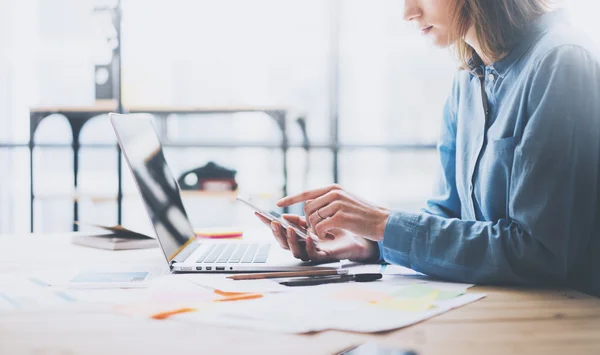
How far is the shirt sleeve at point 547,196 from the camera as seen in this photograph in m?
0.85

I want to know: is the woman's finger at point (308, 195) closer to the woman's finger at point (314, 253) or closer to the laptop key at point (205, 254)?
the woman's finger at point (314, 253)

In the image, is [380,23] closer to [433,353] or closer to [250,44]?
[250,44]

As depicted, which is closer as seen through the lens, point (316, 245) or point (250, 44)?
point (316, 245)

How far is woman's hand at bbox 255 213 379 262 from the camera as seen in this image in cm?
106

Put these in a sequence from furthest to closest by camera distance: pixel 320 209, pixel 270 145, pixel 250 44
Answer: pixel 250 44 < pixel 270 145 < pixel 320 209

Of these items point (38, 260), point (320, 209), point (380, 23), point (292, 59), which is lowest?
point (38, 260)

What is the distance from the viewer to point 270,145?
350cm

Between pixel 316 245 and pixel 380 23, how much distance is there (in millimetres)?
3300

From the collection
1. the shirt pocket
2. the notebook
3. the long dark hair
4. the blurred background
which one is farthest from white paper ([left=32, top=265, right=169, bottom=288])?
the blurred background

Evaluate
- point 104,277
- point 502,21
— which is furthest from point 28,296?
point 502,21

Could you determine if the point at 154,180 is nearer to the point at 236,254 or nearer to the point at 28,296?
the point at 236,254

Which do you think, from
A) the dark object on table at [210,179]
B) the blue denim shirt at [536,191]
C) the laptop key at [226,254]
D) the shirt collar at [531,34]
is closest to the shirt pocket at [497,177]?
the blue denim shirt at [536,191]

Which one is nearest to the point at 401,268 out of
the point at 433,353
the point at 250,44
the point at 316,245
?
the point at 316,245

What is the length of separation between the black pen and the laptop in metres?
0.09
